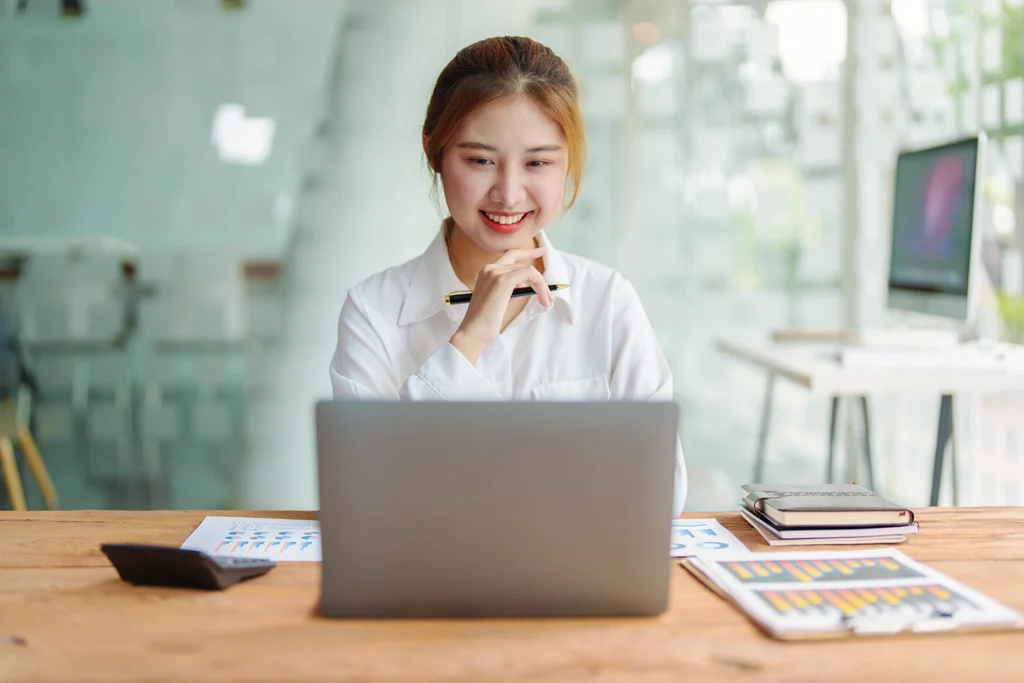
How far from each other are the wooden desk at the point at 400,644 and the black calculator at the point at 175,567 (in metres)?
0.01

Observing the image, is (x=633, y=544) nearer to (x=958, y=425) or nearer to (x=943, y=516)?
(x=943, y=516)

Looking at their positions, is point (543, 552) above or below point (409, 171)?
below

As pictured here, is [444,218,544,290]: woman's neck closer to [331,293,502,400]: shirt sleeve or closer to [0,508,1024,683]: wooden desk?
[331,293,502,400]: shirt sleeve

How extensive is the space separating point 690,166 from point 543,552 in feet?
10.1

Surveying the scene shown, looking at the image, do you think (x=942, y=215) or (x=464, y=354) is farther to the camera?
(x=942, y=215)

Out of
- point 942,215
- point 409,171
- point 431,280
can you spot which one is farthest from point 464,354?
point 409,171

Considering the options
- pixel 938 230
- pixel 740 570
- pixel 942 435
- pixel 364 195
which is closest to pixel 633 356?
pixel 740 570

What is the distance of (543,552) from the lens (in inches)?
35.1

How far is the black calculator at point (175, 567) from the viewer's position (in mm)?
1034

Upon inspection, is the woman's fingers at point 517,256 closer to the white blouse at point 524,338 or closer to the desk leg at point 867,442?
the white blouse at point 524,338

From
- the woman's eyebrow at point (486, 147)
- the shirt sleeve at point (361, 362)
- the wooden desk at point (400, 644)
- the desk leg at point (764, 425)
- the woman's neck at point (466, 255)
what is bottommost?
the desk leg at point (764, 425)

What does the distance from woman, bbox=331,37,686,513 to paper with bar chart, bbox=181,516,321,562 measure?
320 millimetres

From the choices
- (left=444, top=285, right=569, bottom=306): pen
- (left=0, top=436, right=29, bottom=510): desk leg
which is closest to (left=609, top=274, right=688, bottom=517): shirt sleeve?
(left=444, top=285, right=569, bottom=306): pen

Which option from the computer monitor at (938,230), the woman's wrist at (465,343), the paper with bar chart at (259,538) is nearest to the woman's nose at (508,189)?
the woman's wrist at (465,343)
